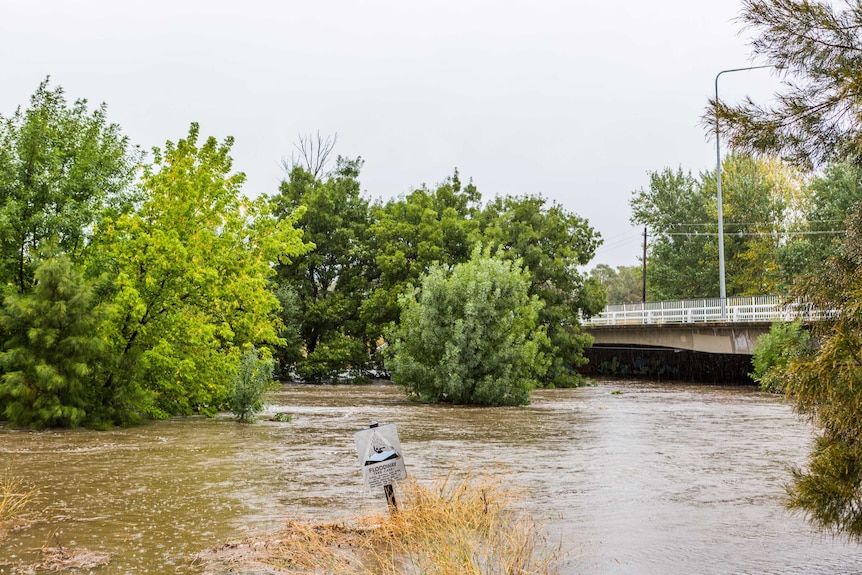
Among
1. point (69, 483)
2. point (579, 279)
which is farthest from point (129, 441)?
point (579, 279)

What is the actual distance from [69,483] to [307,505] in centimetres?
409

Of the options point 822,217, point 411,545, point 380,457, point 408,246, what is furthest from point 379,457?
point 822,217

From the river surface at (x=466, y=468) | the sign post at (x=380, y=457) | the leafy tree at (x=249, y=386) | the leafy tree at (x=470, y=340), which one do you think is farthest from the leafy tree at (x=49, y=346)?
the sign post at (x=380, y=457)

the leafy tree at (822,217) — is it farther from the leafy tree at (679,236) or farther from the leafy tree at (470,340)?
the leafy tree at (470,340)

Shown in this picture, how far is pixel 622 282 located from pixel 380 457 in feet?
484

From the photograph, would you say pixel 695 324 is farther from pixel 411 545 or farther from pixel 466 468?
pixel 411 545

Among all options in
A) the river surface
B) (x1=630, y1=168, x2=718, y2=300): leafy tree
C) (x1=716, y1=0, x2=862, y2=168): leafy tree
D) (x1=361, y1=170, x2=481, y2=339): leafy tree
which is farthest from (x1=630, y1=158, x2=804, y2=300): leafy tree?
(x1=716, y1=0, x2=862, y2=168): leafy tree

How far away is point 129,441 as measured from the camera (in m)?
20.0

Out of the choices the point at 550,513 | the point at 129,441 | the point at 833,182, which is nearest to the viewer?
the point at 550,513

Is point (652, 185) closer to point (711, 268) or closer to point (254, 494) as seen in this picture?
point (711, 268)

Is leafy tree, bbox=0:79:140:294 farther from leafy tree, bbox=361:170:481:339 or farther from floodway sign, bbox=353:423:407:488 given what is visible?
leafy tree, bbox=361:170:481:339

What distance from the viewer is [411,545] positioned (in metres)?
7.52

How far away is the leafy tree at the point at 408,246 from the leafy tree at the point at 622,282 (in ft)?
274

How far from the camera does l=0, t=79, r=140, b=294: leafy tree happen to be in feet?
76.7
